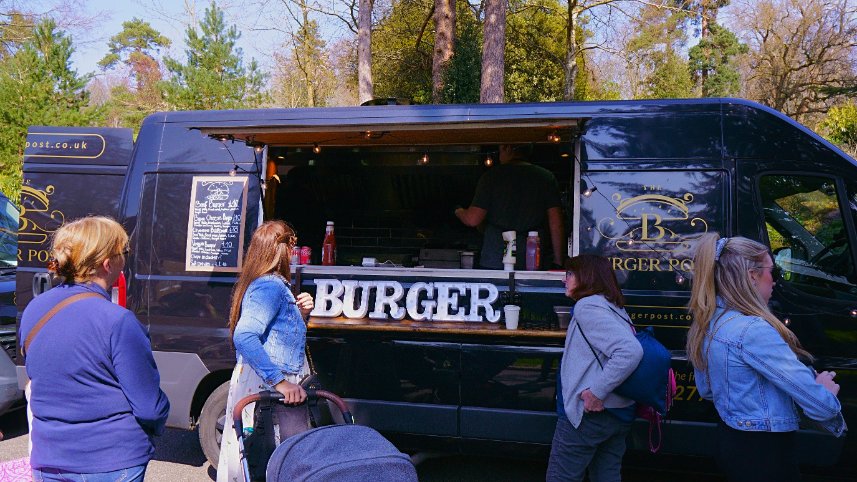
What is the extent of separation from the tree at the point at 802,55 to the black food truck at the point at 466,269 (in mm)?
25742

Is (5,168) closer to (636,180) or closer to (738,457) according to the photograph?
(636,180)

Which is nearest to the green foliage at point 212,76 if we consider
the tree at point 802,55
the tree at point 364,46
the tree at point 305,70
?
the tree at point 305,70

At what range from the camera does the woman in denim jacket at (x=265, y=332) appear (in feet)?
10.1

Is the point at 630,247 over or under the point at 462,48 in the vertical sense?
under

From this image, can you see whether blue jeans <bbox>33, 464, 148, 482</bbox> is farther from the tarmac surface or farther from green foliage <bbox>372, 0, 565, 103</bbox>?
green foliage <bbox>372, 0, 565, 103</bbox>

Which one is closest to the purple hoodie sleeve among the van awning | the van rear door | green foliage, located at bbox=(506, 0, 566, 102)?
the van awning

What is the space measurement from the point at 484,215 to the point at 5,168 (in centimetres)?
1553

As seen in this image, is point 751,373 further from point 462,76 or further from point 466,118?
point 462,76

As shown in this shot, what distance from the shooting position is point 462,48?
49.9ft

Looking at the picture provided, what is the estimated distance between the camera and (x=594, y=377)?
3211mm

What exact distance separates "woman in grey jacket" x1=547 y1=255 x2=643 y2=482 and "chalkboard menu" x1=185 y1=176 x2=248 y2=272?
266 cm

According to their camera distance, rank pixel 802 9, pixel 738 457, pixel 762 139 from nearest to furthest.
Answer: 1. pixel 738 457
2. pixel 762 139
3. pixel 802 9

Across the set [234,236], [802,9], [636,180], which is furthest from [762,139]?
[802,9]

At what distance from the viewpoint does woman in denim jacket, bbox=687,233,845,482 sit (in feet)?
8.26
